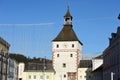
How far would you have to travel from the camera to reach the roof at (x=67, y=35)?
401ft

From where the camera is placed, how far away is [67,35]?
404ft

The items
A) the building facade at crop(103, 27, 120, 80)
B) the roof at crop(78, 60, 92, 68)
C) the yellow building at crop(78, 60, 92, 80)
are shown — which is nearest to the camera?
the building facade at crop(103, 27, 120, 80)

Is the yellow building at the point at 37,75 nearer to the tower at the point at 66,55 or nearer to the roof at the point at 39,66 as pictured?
the roof at the point at 39,66

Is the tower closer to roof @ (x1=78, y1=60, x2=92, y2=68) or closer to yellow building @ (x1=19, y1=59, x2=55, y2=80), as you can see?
roof @ (x1=78, y1=60, x2=92, y2=68)

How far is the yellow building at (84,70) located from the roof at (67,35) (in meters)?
7.76

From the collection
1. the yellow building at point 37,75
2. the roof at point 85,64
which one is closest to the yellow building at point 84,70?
the roof at point 85,64

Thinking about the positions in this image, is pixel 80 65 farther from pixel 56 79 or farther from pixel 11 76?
pixel 11 76

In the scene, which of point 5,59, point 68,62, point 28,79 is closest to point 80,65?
point 68,62

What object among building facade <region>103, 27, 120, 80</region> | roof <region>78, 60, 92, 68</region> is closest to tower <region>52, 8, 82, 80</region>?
roof <region>78, 60, 92, 68</region>

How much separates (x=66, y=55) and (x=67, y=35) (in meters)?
6.17

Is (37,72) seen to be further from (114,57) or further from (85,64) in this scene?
(114,57)

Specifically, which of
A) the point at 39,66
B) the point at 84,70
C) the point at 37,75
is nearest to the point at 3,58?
the point at 37,75

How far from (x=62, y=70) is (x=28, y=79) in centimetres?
1066

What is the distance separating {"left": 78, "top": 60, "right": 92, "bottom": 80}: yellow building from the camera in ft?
399
